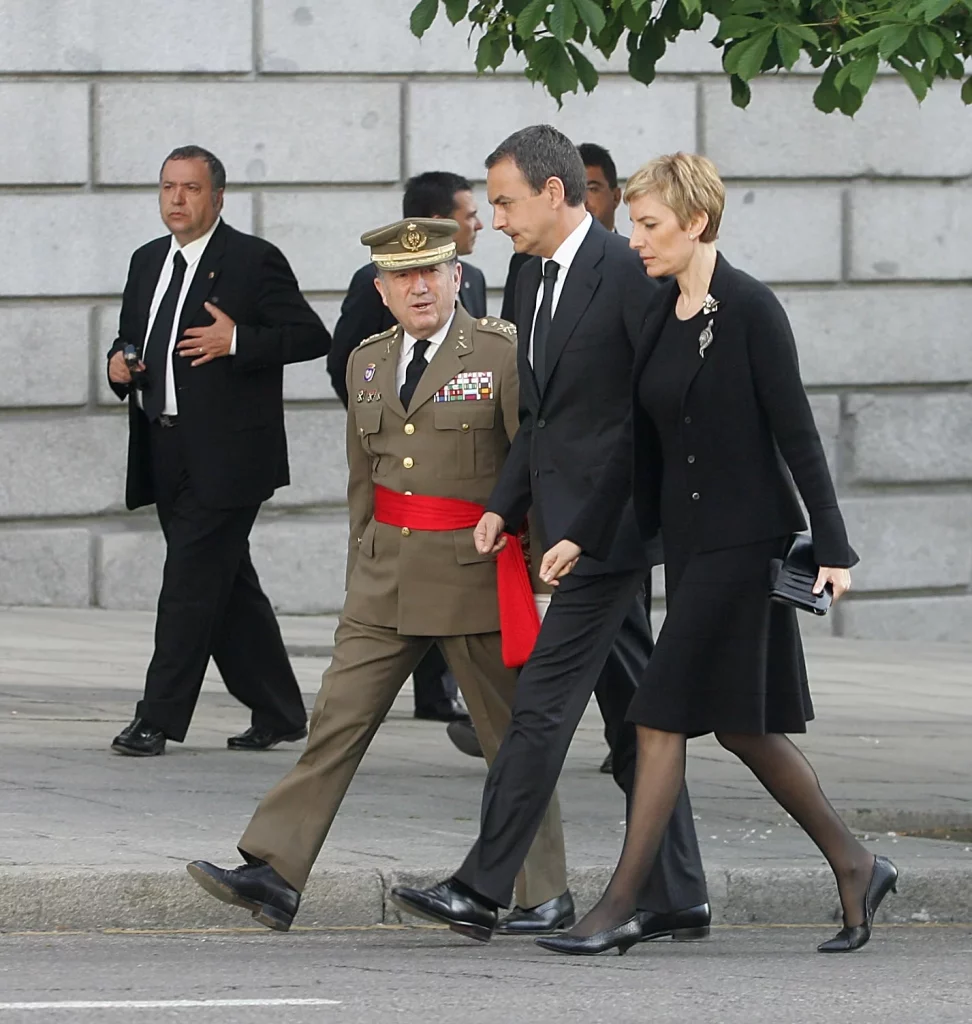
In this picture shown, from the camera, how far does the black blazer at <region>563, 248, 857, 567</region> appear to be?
5848 millimetres

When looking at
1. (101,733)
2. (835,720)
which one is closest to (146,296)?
(101,733)

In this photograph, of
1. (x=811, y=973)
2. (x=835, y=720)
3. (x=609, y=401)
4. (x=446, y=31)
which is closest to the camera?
(x=811, y=973)

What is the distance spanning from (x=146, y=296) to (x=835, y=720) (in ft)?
11.6

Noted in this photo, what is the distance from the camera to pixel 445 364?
6258 millimetres

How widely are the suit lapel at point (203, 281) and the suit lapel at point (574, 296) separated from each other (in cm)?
275

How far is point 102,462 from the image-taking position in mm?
12742

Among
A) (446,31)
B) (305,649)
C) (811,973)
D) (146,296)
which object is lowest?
(305,649)

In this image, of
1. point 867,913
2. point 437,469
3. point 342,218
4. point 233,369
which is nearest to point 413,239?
point 437,469

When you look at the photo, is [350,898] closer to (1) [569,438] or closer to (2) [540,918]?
(2) [540,918]

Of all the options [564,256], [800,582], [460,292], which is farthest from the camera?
[460,292]

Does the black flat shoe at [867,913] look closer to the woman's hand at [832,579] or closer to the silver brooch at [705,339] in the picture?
the woman's hand at [832,579]

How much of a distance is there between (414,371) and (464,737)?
2.72 meters

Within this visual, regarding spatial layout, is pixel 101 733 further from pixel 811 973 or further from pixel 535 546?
pixel 811 973

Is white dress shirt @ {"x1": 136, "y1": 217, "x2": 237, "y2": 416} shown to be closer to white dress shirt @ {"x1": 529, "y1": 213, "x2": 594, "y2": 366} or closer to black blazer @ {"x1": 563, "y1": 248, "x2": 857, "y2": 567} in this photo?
white dress shirt @ {"x1": 529, "y1": 213, "x2": 594, "y2": 366}
